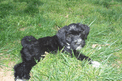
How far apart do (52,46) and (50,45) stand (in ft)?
0.22

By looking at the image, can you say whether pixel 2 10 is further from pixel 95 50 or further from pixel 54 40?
pixel 95 50

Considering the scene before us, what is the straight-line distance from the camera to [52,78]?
87.2 inches

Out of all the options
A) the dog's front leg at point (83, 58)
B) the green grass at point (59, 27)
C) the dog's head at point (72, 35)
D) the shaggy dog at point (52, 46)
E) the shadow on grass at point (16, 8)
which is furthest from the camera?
the shadow on grass at point (16, 8)

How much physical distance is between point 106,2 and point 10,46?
567 centimetres

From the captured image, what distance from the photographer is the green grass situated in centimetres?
232

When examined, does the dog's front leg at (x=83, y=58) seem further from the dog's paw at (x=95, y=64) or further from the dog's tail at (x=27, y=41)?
the dog's tail at (x=27, y=41)

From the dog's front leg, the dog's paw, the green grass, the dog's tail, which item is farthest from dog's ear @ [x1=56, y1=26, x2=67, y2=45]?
the dog's paw

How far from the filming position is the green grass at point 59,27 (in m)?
2.32

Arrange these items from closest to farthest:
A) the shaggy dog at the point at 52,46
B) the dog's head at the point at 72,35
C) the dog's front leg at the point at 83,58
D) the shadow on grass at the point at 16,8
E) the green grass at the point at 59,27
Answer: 1. the green grass at the point at 59,27
2. the shaggy dog at the point at 52,46
3. the dog's front leg at the point at 83,58
4. the dog's head at the point at 72,35
5. the shadow on grass at the point at 16,8

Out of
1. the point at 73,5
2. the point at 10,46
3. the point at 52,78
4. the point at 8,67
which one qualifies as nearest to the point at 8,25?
the point at 10,46

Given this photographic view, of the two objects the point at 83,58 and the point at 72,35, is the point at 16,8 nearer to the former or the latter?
the point at 72,35

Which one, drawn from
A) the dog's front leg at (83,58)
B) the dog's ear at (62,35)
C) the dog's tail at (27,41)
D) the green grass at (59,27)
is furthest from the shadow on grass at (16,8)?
the dog's front leg at (83,58)

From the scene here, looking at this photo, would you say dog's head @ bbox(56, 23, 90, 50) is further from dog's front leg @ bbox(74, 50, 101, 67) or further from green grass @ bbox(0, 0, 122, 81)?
green grass @ bbox(0, 0, 122, 81)

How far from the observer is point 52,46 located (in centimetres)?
286
